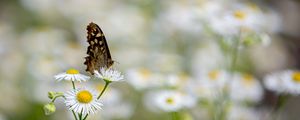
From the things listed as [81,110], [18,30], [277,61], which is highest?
[81,110]

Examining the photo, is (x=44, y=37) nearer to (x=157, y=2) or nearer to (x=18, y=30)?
(x=18, y=30)

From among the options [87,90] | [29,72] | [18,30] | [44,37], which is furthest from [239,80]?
[18,30]

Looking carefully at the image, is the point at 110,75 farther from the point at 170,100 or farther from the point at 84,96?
the point at 170,100

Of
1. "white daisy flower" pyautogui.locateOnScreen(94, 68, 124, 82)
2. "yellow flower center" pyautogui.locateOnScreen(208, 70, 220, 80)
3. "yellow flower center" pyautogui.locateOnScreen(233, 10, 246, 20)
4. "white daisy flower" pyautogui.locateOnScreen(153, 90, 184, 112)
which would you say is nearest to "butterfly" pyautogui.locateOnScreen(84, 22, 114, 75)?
"white daisy flower" pyautogui.locateOnScreen(94, 68, 124, 82)

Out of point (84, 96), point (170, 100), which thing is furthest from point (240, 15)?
point (84, 96)

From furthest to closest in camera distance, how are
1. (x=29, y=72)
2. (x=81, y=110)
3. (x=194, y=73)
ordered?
(x=194, y=73) → (x=29, y=72) → (x=81, y=110)

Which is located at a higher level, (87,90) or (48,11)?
Result: (87,90)

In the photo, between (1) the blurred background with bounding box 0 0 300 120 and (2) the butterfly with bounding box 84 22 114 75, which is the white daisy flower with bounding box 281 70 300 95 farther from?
(2) the butterfly with bounding box 84 22 114 75

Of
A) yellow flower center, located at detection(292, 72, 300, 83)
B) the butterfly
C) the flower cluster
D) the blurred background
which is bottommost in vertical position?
the blurred background
